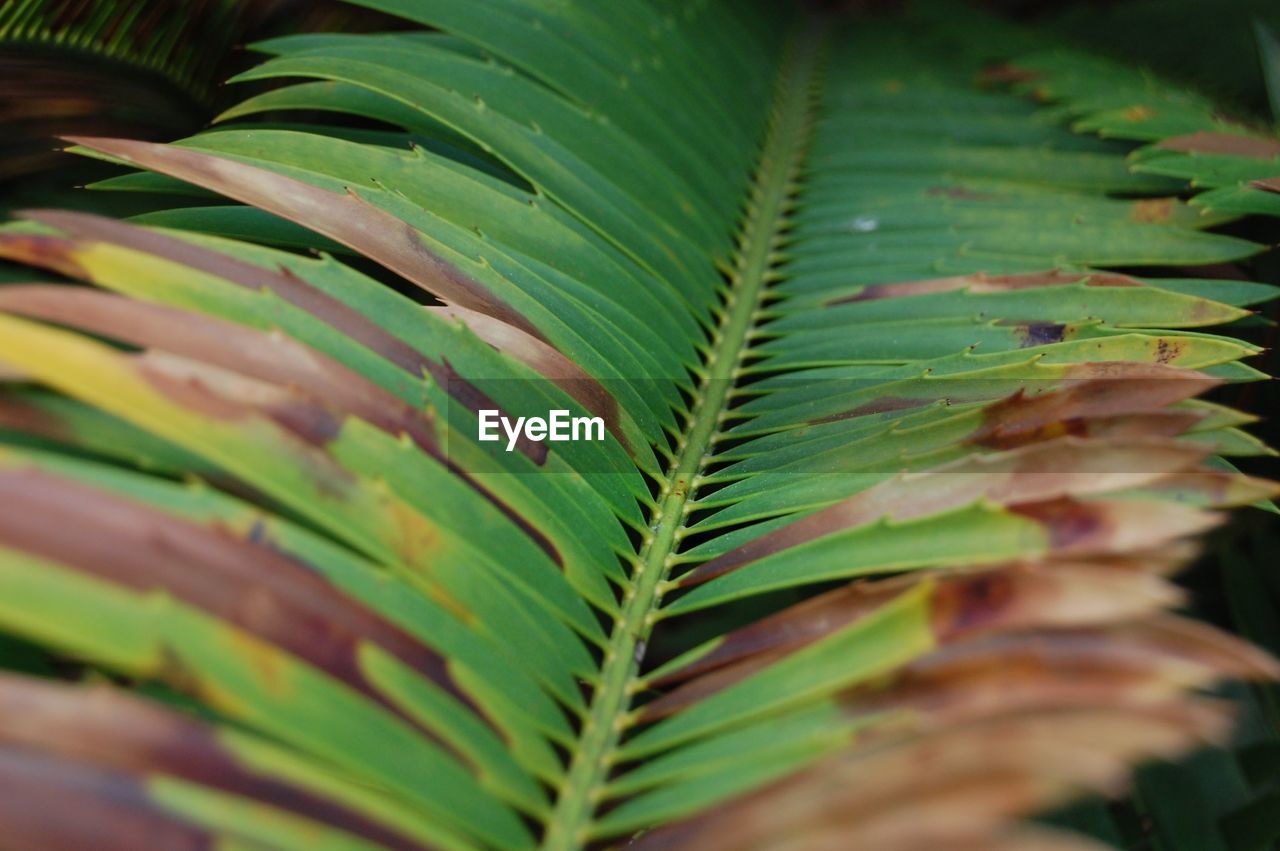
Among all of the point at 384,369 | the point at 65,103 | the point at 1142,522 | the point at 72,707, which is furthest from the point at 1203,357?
the point at 65,103

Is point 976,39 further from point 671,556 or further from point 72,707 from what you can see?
point 72,707

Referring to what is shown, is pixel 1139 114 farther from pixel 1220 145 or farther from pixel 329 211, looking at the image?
pixel 329 211

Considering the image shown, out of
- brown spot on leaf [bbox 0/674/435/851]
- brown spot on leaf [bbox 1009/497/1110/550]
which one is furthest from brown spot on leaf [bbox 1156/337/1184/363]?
brown spot on leaf [bbox 0/674/435/851]

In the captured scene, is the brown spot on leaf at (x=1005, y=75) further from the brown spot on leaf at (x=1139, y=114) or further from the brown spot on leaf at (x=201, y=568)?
the brown spot on leaf at (x=201, y=568)

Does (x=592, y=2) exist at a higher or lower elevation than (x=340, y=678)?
higher

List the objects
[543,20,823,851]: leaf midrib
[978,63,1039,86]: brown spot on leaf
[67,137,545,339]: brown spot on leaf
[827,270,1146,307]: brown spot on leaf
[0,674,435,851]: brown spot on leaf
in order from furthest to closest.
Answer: [978,63,1039,86]: brown spot on leaf, [827,270,1146,307]: brown spot on leaf, [67,137,545,339]: brown spot on leaf, [543,20,823,851]: leaf midrib, [0,674,435,851]: brown spot on leaf

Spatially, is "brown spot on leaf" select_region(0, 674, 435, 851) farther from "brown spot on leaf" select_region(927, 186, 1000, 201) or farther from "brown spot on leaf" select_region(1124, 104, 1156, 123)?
"brown spot on leaf" select_region(1124, 104, 1156, 123)

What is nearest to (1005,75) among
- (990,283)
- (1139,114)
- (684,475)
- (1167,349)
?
(1139,114)

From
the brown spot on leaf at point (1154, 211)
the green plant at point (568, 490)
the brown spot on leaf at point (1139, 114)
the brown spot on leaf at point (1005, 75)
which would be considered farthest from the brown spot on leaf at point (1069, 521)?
the brown spot on leaf at point (1005, 75)
